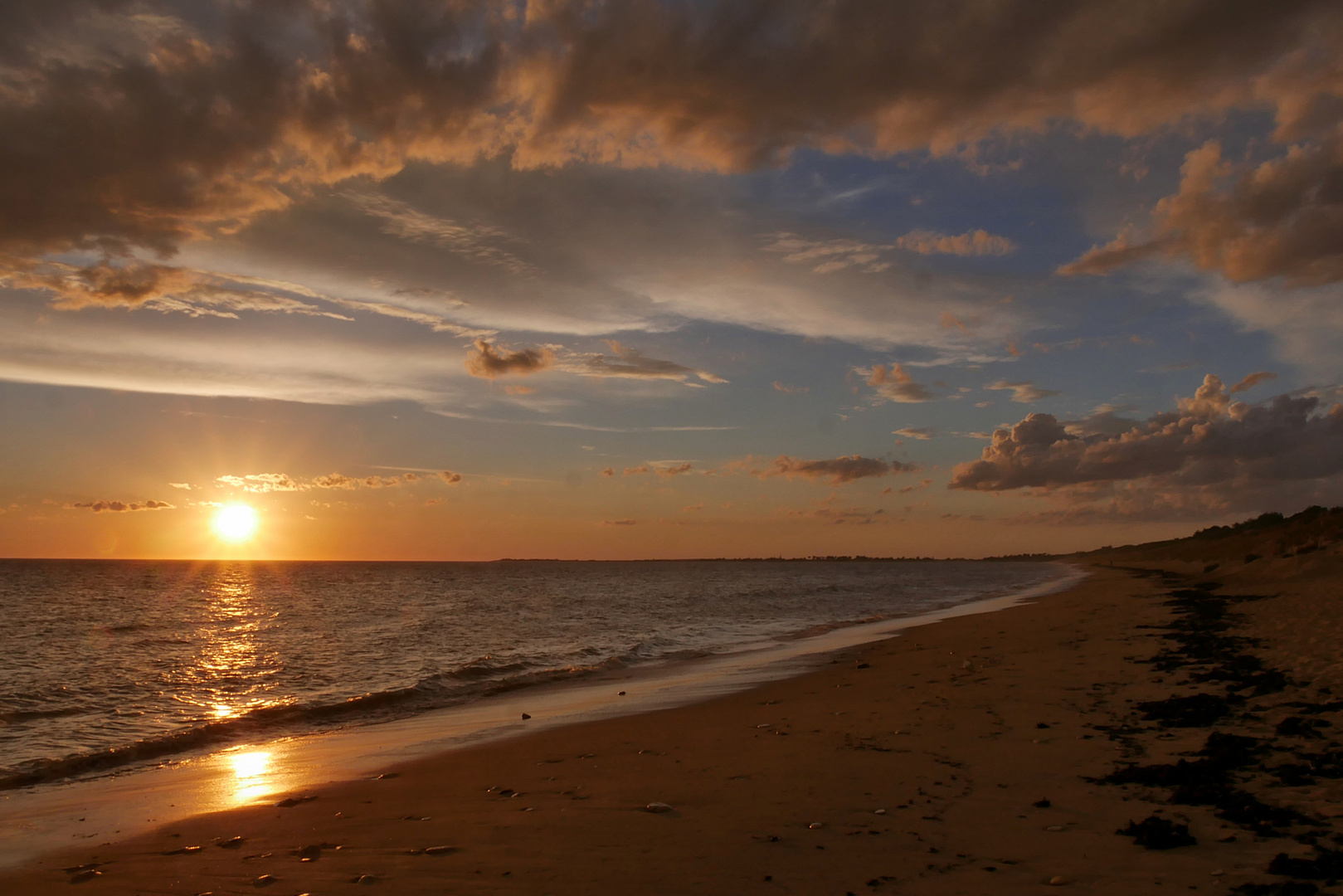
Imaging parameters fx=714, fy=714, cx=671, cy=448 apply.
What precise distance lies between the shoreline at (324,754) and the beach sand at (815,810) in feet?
3.06

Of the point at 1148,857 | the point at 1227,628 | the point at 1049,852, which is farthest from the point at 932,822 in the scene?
the point at 1227,628

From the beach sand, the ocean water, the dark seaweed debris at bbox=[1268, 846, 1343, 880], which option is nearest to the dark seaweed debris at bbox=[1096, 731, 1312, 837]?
the beach sand

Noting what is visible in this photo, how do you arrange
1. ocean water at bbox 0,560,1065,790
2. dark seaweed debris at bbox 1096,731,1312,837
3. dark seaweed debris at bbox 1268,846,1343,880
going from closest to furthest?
dark seaweed debris at bbox 1268,846,1343,880 → dark seaweed debris at bbox 1096,731,1312,837 → ocean water at bbox 0,560,1065,790

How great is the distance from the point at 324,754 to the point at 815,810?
9.65 m

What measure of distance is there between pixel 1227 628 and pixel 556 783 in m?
20.7

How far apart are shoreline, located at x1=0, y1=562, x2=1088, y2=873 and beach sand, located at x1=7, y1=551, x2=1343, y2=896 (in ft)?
3.06

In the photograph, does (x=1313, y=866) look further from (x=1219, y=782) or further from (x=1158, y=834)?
(x=1219, y=782)

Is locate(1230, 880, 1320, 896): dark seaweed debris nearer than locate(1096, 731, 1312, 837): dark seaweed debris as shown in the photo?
Yes

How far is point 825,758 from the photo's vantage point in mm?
9805

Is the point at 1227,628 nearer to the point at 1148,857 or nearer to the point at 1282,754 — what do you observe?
the point at 1282,754

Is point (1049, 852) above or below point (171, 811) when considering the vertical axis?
above

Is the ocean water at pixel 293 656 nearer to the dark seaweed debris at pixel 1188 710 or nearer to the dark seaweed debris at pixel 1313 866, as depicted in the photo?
the dark seaweed debris at pixel 1188 710

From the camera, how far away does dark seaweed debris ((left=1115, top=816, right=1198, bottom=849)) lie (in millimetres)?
6133

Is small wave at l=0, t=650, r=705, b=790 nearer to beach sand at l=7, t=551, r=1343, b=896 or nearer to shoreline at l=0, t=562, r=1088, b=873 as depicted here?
shoreline at l=0, t=562, r=1088, b=873
